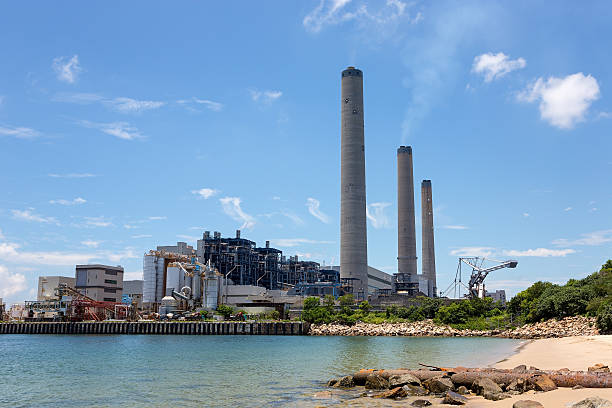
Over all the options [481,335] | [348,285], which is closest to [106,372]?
[481,335]

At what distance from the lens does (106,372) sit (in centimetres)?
3375

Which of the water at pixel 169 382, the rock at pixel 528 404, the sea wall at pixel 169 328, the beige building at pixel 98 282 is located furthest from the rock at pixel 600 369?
the beige building at pixel 98 282

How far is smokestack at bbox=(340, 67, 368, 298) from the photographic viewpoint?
130 m

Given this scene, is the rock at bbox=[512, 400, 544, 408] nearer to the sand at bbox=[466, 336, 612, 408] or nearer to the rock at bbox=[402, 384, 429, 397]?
the sand at bbox=[466, 336, 612, 408]

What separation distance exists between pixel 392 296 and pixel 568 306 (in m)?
54.3

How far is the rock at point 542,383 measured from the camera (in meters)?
17.9

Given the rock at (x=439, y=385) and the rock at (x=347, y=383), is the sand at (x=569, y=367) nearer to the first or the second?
the rock at (x=439, y=385)

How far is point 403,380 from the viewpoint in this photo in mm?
21531

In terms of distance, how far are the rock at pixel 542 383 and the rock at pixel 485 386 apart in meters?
1.13

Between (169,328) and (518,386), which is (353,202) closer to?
(169,328)

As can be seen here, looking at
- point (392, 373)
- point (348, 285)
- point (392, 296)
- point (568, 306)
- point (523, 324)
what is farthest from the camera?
point (348, 285)

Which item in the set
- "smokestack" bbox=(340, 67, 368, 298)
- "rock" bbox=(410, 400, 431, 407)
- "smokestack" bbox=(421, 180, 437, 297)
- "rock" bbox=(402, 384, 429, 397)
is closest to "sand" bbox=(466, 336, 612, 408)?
"rock" bbox=(410, 400, 431, 407)

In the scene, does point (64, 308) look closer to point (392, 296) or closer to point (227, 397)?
point (392, 296)

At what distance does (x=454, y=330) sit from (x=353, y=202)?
51042 mm
